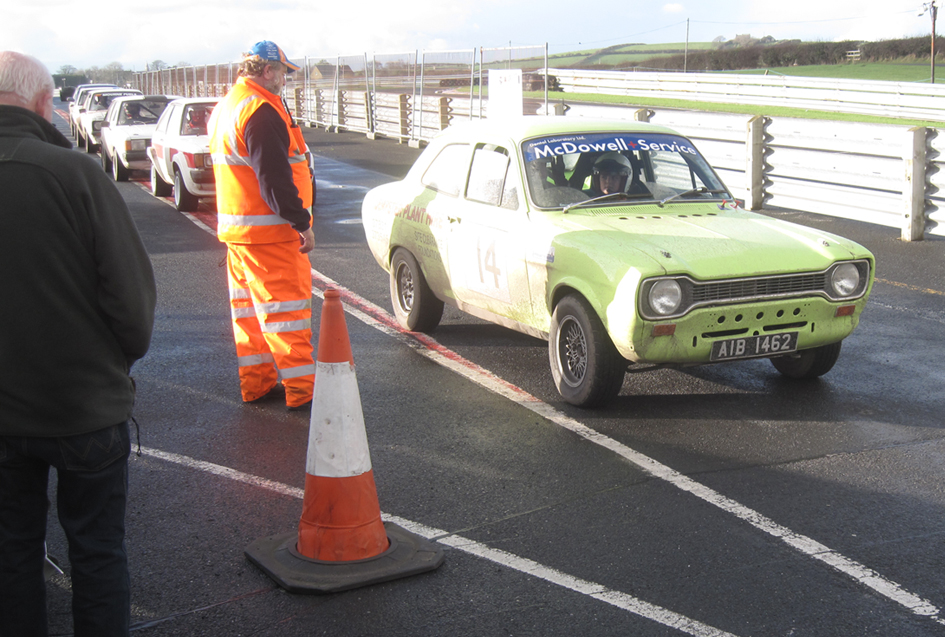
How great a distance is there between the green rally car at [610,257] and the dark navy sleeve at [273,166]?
1.45 metres

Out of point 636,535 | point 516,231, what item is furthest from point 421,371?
point 636,535

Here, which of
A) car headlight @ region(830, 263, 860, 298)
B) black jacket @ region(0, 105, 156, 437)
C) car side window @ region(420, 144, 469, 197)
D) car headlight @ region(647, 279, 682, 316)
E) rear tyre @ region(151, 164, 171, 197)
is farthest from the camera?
rear tyre @ region(151, 164, 171, 197)

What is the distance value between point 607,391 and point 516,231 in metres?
1.23

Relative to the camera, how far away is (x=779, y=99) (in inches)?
1636

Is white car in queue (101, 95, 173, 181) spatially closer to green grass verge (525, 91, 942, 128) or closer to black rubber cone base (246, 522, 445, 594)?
green grass verge (525, 91, 942, 128)

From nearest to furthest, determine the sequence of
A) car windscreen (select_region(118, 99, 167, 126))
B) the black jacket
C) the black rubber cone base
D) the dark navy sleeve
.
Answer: the black jacket, the black rubber cone base, the dark navy sleeve, car windscreen (select_region(118, 99, 167, 126))

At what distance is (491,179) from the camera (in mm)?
6906

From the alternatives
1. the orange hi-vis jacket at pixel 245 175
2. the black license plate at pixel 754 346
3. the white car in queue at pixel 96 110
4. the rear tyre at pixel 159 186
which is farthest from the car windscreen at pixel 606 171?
the white car in queue at pixel 96 110

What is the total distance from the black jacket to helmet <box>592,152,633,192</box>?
13.9 ft

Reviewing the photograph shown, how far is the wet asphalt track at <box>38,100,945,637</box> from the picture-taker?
3.63m

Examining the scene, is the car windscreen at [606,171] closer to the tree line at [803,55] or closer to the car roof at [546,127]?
the car roof at [546,127]

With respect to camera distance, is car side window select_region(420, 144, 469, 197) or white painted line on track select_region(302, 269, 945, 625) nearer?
white painted line on track select_region(302, 269, 945, 625)

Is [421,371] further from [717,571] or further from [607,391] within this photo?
[717,571]

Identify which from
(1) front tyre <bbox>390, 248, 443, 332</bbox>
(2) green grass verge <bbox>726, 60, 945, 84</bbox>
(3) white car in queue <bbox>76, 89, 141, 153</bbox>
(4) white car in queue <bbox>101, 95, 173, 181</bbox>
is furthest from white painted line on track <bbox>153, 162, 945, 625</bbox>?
(2) green grass verge <bbox>726, 60, 945, 84</bbox>
